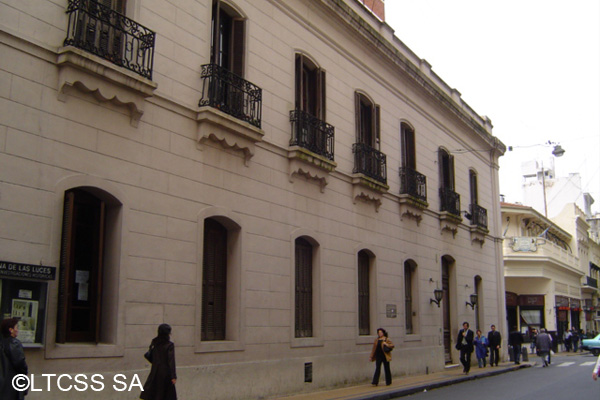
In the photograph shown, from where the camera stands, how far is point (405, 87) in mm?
22219

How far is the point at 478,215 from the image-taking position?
90.7ft

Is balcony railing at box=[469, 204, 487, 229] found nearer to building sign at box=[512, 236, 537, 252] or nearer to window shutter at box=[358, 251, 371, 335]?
window shutter at box=[358, 251, 371, 335]

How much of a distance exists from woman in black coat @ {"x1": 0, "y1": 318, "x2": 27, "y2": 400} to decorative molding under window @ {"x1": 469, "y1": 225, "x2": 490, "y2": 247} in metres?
21.8

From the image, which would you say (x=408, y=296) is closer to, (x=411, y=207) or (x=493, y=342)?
(x=411, y=207)

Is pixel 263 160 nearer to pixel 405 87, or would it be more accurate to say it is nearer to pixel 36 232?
pixel 36 232

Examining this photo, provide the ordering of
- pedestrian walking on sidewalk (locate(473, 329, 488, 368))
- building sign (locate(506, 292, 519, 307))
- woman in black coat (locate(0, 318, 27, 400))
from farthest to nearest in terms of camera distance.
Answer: building sign (locate(506, 292, 519, 307)) < pedestrian walking on sidewalk (locate(473, 329, 488, 368)) < woman in black coat (locate(0, 318, 27, 400))

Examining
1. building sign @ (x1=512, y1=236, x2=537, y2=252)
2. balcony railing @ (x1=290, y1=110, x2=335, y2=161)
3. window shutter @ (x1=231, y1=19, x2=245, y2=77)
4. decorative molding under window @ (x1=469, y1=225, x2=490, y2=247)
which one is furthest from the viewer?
building sign @ (x1=512, y1=236, x2=537, y2=252)

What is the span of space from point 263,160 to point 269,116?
1.08m

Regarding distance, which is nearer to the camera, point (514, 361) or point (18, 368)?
point (18, 368)

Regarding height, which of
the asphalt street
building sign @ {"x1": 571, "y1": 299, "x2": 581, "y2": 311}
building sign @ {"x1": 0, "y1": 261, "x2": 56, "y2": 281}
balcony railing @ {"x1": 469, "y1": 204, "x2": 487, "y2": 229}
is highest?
balcony railing @ {"x1": 469, "y1": 204, "x2": 487, "y2": 229}

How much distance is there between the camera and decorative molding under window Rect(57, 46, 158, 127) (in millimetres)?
10023

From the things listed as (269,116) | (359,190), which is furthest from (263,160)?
(359,190)

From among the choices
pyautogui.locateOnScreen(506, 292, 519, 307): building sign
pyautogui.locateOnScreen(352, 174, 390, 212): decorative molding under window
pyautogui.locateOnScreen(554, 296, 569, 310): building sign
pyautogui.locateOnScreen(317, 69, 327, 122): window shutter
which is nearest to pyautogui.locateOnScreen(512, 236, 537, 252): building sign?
pyautogui.locateOnScreen(506, 292, 519, 307): building sign

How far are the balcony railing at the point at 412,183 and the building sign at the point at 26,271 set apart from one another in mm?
13371
